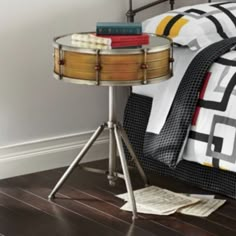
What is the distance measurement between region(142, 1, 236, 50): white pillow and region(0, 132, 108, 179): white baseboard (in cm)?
65

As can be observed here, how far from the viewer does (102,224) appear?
2.79 metres

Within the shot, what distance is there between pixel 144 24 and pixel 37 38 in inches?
20.1

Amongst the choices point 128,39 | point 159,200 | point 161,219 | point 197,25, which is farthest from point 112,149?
point 197,25

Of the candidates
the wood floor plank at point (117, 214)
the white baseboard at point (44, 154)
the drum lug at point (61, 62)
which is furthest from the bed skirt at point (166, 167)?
the drum lug at point (61, 62)

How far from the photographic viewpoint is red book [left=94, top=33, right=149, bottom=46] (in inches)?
110

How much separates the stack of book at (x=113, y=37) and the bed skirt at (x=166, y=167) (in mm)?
509

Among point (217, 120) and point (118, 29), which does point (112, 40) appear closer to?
point (118, 29)

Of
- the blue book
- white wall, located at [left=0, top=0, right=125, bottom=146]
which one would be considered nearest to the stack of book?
the blue book

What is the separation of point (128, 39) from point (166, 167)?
2.37ft

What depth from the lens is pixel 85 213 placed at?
291cm

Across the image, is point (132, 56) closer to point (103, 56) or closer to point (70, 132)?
point (103, 56)

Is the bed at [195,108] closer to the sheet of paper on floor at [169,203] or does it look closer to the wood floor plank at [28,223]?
the sheet of paper on floor at [169,203]

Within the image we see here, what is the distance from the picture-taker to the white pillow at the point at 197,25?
3195 millimetres

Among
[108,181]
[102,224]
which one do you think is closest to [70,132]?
[108,181]
